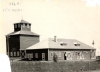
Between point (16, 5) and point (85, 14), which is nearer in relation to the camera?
point (16, 5)

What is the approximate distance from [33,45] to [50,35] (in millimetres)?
179

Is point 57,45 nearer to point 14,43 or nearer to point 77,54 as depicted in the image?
point 77,54

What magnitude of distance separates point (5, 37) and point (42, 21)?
363 mm

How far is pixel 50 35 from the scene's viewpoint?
71.4 inches

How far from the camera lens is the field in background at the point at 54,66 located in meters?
1.79

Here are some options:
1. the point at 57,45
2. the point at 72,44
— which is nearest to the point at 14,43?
the point at 57,45

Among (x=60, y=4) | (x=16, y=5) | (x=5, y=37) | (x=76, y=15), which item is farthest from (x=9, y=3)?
(x=76, y=15)

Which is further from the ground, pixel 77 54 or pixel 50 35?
pixel 50 35

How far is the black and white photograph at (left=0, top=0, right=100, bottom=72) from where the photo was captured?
1.78 metres

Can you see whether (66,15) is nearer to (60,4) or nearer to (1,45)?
(60,4)

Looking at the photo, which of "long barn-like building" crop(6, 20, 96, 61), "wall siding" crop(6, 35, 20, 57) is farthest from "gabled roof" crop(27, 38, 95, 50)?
"wall siding" crop(6, 35, 20, 57)

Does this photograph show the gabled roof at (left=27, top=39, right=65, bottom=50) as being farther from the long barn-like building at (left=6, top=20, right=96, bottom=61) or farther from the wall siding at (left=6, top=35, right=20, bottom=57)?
the wall siding at (left=6, top=35, right=20, bottom=57)

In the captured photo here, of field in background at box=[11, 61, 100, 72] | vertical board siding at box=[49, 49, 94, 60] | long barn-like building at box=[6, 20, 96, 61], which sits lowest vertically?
field in background at box=[11, 61, 100, 72]

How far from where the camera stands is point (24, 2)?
1.79m
